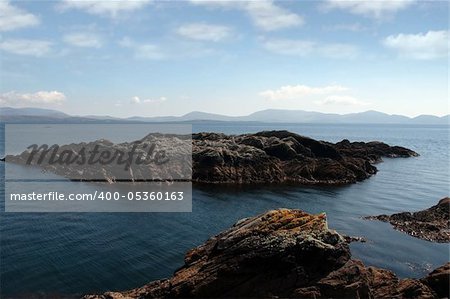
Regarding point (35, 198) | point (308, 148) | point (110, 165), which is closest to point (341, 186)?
point (308, 148)

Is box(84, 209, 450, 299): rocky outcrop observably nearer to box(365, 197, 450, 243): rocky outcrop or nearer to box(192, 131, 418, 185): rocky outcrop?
box(365, 197, 450, 243): rocky outcrop

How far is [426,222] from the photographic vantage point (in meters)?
40.6

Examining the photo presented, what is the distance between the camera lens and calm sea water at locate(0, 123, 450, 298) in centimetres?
2603

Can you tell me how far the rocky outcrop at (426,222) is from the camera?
37062 mm

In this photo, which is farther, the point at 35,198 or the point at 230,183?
the point at 230,183

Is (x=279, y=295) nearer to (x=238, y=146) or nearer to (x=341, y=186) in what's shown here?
(x=341, y=186)

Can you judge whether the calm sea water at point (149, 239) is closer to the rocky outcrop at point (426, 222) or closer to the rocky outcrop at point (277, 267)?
the rocky outcrop at point (426, 222)

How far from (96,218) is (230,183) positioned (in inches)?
1009

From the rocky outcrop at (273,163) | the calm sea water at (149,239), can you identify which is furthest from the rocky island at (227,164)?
the calm sea water at (149,239)

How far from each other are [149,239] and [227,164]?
107 feet

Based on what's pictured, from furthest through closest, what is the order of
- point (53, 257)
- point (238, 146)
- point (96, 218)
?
1. point (238, 146)
2. point (96, 218)
3. point (53, 257)

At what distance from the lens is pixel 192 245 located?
32688 millimetres

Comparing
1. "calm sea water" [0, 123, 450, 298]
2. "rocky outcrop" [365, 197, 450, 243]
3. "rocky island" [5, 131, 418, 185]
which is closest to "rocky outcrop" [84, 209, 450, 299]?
"calm sea water" [0, 123, 450, 298]

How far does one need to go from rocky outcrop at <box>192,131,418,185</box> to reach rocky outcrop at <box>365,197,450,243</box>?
845 inches
